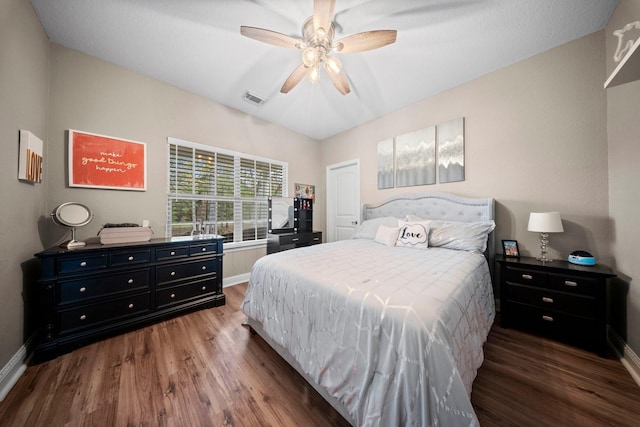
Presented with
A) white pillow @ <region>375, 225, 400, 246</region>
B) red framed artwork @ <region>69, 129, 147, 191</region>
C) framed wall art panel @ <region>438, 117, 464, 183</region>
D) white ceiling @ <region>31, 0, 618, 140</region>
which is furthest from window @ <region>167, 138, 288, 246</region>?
framed wall art panel @ <region>438, 117, 464, 183</region>

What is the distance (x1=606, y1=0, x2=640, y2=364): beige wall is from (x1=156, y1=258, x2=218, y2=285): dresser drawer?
3.83 meters

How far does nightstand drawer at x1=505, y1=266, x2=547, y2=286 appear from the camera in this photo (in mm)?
1860

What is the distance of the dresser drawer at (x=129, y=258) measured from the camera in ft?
6.35

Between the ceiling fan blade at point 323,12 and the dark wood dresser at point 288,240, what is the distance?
8.66 ft

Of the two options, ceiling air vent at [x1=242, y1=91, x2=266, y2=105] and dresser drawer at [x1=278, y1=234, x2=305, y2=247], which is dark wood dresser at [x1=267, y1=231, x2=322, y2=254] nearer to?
dresser drawer at [x1=278, y1=234, x2=305, y2=247]

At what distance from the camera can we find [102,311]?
1863 mm

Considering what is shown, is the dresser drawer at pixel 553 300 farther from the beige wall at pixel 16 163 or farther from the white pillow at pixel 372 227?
the beige wall at pixel 16 163

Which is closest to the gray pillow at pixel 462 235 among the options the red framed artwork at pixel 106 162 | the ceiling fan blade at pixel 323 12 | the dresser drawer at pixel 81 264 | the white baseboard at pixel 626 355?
the white baseboard at pixel 626 355

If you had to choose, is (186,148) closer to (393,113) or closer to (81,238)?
(81,238)

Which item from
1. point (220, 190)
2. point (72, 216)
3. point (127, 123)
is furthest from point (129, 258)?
point (127, 123)

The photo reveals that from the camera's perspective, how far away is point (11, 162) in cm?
147

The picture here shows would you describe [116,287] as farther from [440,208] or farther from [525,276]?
[525,276]

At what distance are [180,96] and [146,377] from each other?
3.13 meters

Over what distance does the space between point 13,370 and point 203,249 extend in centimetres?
144
